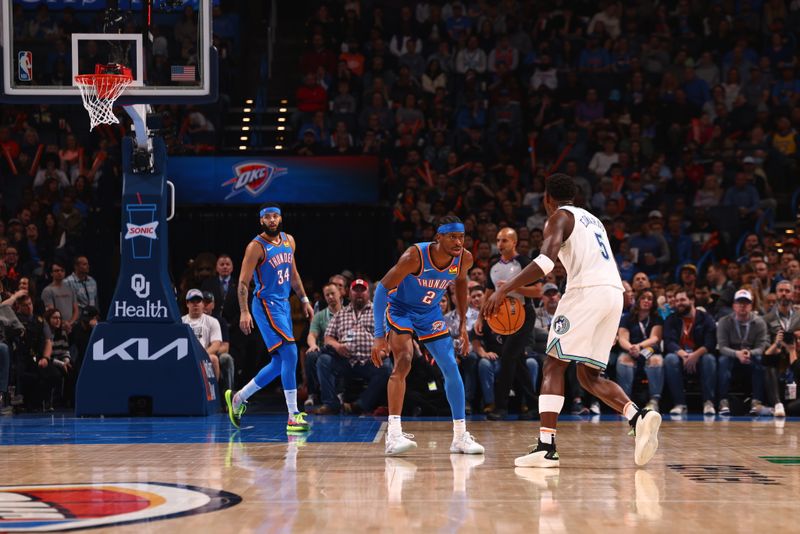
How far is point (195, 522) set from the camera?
214 inches

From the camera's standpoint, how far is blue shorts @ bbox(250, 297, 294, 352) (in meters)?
11.2

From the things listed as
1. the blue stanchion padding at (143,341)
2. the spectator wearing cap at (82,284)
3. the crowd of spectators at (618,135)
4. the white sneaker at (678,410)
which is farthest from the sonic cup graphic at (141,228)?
the white sneaker at (678,410)

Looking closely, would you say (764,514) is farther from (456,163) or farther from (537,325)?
(456,163)

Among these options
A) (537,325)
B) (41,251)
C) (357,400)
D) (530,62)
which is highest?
(530,62)

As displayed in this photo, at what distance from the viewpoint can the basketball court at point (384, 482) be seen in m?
5.50

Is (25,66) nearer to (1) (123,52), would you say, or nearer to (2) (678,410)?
(1) (123,52)

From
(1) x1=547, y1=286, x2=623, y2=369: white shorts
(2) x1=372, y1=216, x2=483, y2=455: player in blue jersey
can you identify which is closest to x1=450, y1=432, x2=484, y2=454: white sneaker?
(2) x1=372, y1=216, x2=483, y2=455: player in blue jersey

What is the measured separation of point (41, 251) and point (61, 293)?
1.71 metres

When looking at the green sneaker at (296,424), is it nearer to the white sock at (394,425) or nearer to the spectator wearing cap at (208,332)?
the white sock at (394,425)

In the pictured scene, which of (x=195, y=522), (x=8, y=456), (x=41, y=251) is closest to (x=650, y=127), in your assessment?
(x=41, y=251)

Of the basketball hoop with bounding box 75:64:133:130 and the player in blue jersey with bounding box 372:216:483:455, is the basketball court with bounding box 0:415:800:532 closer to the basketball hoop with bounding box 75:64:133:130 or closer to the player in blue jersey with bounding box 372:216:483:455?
the player in blue jersey with bounding box 372:216:483:455

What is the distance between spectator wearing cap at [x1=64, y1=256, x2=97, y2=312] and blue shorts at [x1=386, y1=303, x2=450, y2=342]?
7.59m

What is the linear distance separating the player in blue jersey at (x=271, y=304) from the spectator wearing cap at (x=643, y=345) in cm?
449

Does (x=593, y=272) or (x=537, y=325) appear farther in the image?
(x=537, y=325)
